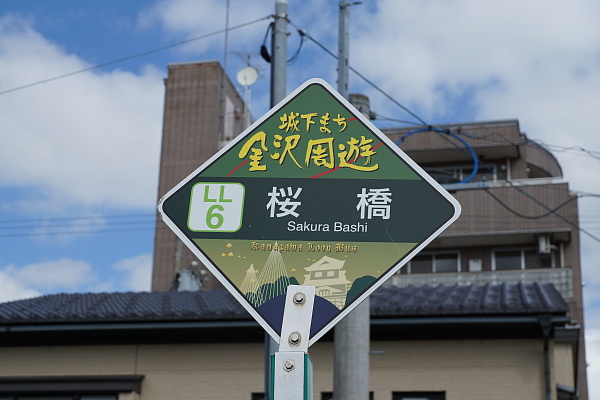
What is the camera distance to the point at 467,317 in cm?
1200

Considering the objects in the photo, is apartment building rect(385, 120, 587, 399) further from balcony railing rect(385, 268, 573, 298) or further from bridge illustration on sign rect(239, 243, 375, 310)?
bridge illustration on sign rect(239, 243, 375, 310)

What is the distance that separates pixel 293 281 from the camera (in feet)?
11.0

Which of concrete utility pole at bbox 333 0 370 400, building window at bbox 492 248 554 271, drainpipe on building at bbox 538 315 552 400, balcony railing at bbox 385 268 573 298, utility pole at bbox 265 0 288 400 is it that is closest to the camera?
concrete utility pole at bbox 333 0 370 400

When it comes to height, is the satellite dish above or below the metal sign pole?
above

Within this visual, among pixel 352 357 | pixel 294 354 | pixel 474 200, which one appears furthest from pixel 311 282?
pixel 474 200

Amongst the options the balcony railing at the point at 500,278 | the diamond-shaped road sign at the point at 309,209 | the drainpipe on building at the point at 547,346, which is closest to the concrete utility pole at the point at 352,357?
the drainpipe on building at the point at 547,346

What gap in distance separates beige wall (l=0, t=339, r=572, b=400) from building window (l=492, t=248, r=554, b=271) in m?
21.4

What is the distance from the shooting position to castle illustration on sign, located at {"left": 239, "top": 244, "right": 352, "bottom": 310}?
10.8 feet

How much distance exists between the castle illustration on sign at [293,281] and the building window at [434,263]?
30248mm

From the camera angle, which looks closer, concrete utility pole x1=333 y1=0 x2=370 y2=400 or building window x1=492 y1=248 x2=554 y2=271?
concrete utility pole x1=333 y1=0 x2=370 y2=400

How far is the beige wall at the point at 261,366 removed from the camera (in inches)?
473

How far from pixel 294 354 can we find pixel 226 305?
10.4 meters

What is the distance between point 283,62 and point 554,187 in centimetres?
2434

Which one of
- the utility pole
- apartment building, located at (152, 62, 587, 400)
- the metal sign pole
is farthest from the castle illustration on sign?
apartment building, located at (152, 62, 587, 400)
